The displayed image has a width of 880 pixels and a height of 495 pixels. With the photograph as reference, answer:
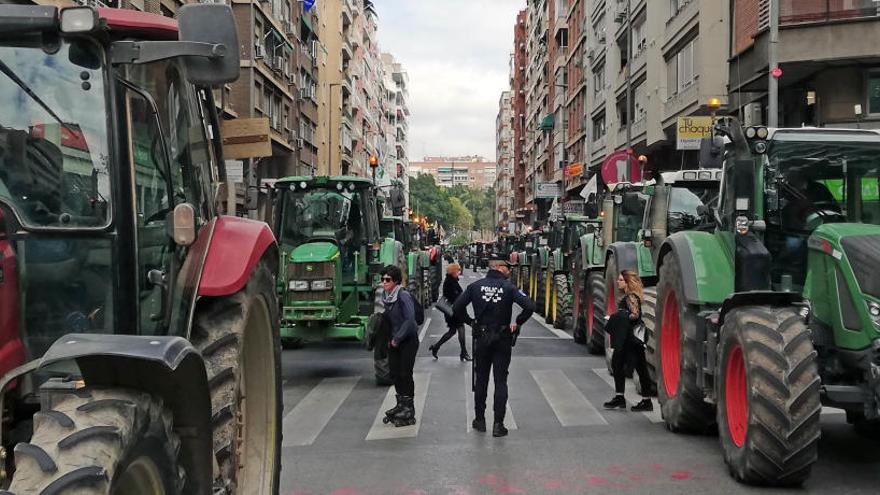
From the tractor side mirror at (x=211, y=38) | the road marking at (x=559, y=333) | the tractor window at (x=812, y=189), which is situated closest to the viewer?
the tractor side mirror at (x=211, y=38)

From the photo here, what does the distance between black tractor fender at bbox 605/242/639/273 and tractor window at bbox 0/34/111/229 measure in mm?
10544

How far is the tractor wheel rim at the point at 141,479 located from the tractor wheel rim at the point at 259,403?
1.99 m

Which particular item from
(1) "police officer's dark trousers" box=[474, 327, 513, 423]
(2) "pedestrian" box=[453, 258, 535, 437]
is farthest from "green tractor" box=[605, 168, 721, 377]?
(1) "police officer's dark trousers" box=[474, 327, 513, 423]

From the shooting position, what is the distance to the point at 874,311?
6223mm

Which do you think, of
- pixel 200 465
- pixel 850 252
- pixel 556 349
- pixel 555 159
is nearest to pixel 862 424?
pixel 850 252

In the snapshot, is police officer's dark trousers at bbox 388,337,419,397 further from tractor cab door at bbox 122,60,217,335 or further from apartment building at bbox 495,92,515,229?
apartment building at bbox 495,92,515,229

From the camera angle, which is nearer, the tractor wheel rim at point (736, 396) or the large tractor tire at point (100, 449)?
Result: the large tractor tire at point (100, 449)

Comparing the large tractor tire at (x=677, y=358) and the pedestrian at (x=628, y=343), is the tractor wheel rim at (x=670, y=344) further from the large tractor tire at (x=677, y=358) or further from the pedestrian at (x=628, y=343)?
the pedestrian at (x=628, y=343)

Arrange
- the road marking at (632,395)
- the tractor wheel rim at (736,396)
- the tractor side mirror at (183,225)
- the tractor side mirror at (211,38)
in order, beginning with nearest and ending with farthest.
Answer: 1. the tractor side mirror at (211,38)
2. the tractor side mirror at (183,225)
3. the tractor wheel rim at (736,396)
4. the road marking at (632,395)

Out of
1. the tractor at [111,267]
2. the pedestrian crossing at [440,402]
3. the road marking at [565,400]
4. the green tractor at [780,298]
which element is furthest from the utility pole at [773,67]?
the tractor at [111,267]

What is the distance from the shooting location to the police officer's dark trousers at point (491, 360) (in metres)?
8.94

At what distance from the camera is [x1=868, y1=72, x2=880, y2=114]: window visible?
2020 centimetres

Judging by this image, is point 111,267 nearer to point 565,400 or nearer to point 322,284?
point 565,400

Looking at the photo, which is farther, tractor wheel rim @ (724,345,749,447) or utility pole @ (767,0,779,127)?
utility pole @ (767,0,779,127)
